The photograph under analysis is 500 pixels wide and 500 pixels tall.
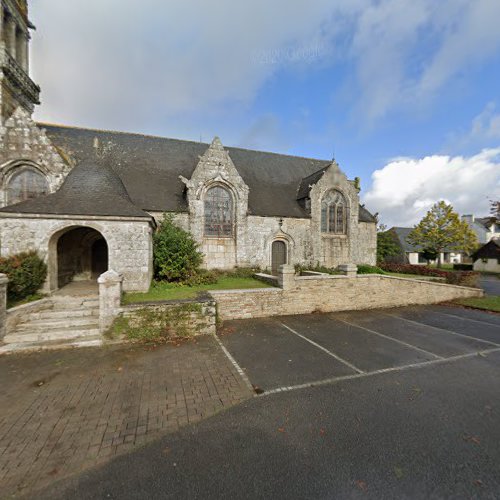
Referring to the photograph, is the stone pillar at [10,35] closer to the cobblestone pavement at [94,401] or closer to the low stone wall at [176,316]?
the low stone wall at [176,316]

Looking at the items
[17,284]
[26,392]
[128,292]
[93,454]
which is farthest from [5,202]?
[93,454]

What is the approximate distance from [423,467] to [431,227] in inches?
1454

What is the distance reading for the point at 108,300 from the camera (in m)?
6.94

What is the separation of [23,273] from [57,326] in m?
2.52

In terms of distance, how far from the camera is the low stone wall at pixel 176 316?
7.10m

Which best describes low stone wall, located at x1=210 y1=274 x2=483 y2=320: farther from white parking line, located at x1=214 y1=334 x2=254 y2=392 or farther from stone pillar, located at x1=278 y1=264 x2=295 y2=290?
white parking line, located at x1=214 y1=334 x2=254 y2=392

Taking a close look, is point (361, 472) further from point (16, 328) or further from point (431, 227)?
point (431, 227)

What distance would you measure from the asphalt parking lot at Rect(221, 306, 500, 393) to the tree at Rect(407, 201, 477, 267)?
24558 mm

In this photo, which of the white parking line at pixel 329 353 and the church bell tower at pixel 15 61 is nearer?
the white parking line at pixel 329 353

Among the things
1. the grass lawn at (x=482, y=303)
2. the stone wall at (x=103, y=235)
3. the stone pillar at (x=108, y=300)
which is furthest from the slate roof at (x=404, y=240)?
the stone pillar at (x=108, y=300)

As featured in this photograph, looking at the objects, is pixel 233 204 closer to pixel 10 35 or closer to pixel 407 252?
pixel 10 35

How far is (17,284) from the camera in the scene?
7984mm

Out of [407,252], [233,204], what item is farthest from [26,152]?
[407,252]

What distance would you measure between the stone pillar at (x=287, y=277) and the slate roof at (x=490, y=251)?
40765 mm
